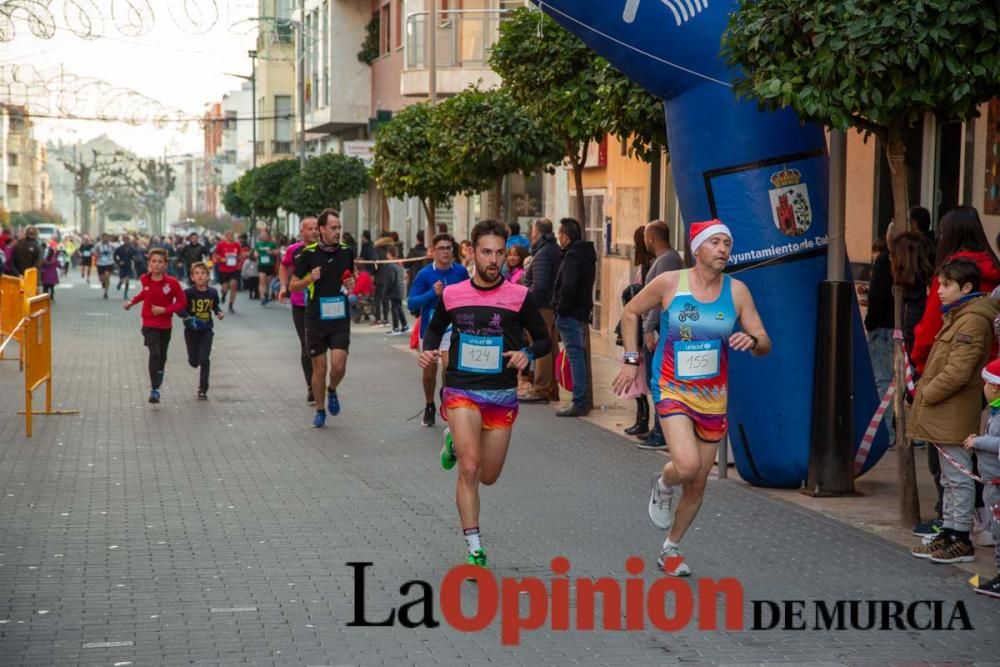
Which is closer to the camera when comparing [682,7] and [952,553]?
[952,553]

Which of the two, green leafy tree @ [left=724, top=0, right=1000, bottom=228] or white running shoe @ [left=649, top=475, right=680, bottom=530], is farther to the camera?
green leafy tree @ [left=724, top=0, right=1000, bottom=228]

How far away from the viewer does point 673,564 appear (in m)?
8.20

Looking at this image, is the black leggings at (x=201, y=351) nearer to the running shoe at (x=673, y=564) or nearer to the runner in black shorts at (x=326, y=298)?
the runner in black shorts at (x=326, y=298)

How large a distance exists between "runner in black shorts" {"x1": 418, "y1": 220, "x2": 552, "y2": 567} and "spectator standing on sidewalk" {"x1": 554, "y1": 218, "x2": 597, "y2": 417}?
698cm

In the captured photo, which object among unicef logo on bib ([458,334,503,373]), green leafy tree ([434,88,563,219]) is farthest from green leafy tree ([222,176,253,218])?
unicef logo on bib ([458,334,503,373])

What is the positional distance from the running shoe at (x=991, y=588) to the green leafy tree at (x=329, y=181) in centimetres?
3635

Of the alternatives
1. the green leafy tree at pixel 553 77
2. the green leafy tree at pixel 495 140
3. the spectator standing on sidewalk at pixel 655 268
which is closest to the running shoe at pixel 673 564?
the spectator standing on sidewalk at pixel 655 268

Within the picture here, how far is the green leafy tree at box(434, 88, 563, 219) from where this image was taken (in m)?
21.9

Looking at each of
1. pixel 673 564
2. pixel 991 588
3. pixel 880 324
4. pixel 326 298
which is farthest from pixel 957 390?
pixel 326 298

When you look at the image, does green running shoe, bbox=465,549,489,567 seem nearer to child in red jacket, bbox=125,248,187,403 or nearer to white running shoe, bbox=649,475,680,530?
white running shoe, bbox=649,475,680,530

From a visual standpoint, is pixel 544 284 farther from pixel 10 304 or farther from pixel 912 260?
pixel 10 304

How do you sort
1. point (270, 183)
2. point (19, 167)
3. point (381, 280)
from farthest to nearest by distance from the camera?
1. point (19, 167)
2. point (270, 183)
3. point (381, 280)

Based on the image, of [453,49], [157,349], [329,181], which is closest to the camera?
[157,349]

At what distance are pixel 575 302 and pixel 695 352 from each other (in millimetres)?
7562
